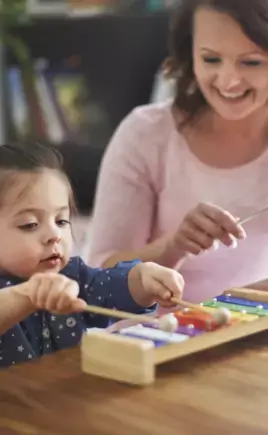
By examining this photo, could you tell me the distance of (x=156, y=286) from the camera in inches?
43.9

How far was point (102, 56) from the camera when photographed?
3342 mm

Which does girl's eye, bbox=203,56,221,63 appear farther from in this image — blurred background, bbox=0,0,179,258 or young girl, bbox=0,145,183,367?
blurred background, bbox=0,0,179,258

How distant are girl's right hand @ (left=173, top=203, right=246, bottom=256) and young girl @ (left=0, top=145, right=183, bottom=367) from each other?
22 centimetres

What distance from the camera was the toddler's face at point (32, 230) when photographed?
1101 millimetres

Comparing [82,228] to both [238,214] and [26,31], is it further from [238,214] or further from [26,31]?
[238,214]

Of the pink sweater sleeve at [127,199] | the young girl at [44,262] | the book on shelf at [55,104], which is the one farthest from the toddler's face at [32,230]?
the book on shelf at [55,104]

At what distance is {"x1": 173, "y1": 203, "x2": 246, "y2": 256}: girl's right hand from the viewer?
1375 mm

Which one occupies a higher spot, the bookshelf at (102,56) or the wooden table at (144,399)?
the wooden table at (144,399)

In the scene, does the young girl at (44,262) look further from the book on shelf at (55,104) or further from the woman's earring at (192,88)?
the book on shelf at (55,104)

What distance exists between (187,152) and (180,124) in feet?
0.19

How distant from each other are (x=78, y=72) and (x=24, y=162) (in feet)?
7.44

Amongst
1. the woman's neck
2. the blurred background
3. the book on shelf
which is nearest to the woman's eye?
the woman's neck

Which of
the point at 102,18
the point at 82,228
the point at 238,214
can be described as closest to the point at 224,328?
the point at 238,214

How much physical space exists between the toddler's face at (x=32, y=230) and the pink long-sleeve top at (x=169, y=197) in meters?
0.53
